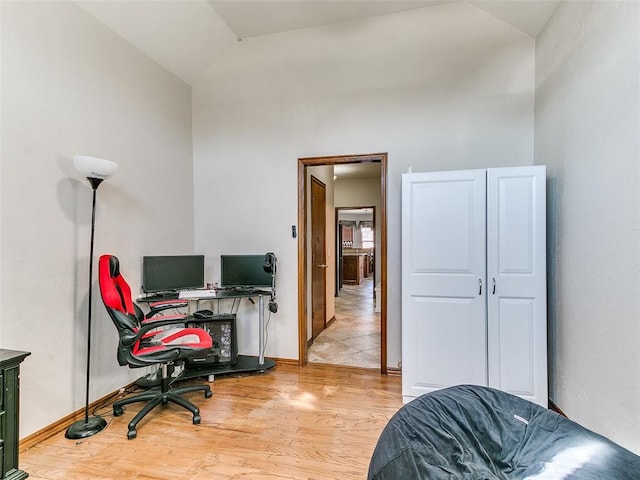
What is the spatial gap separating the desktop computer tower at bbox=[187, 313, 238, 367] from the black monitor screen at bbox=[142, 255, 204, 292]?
0.41m

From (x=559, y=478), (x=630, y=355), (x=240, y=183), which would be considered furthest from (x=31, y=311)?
(x=630, y=355)

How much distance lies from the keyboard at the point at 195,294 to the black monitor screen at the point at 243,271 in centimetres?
31

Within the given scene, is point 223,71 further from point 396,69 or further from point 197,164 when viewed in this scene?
point 396,69

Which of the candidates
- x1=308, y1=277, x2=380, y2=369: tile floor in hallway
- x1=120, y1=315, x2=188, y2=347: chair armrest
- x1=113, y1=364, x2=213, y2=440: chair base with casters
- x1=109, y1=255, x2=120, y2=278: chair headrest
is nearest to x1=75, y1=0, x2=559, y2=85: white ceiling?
x1=109, y1=255, x2=120, y2=278: chair headrest

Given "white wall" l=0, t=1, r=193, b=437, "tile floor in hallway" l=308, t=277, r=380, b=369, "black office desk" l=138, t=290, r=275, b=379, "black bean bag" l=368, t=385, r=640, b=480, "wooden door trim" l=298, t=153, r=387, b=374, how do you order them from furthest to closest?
1. "tile floor in hallway" l=308, t=277, r=380, b=369
2. "wooden door trim" l=298, t=153, r=387, b=374
3. "black office desk" l=138, t=290, r=275, b=379
4. "white wall" l=0, t=1, r=193, b=437
5. "black bean bag" l=368, t=385, r=640, b=480

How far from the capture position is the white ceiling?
2688mm

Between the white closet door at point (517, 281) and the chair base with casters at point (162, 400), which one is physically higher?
the white closet door at point (517, 281)

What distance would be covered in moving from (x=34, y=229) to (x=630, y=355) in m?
3.52

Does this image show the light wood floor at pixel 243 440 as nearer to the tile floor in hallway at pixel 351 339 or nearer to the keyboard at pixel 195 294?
the tile floor in hallway at pixel 351 339

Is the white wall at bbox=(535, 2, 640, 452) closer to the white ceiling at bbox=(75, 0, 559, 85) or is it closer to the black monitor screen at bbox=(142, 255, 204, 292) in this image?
the white ceiling at bbox=(75, 0, 559, 85)

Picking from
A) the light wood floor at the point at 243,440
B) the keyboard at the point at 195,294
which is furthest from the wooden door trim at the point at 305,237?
the keyboard at the point at 195,294

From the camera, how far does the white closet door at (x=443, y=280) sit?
2.55m

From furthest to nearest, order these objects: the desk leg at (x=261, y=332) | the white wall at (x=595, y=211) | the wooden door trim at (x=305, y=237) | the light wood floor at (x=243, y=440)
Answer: the desk leg at (x=261, y=332) → the wooden door trim at (x=305, y=237) → the light wood floor at (x=243, y=440) → the white wall at (x=595, y=211)

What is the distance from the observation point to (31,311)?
2.15 meters
